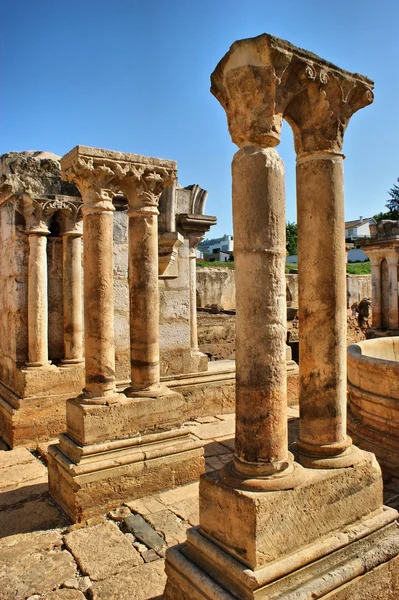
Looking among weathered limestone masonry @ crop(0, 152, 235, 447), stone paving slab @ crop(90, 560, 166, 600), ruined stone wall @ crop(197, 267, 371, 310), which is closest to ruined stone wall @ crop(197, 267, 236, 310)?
ruined stone wall @ crop(197, 267, 371, 310)

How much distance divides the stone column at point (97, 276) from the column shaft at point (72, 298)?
2.25 m

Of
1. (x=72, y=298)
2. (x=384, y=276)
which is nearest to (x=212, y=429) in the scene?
(x=72, y=298)

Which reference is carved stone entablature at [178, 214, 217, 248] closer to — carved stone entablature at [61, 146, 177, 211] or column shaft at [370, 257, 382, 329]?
carved stone entablature at [61, 146, 177, 211]

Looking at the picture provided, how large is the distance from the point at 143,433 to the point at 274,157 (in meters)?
3.10

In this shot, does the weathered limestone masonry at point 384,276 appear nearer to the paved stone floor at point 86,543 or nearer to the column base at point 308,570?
the paved stone floor at point 86,543

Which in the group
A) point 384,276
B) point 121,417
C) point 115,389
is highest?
point 384,276

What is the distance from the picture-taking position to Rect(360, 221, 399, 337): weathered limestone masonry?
14.8 metres

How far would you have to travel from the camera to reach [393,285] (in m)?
15.0

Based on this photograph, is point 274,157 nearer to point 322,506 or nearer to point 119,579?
point 322,506

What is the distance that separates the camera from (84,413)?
460cm

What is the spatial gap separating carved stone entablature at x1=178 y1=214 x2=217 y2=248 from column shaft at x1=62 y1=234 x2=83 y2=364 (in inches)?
64.2

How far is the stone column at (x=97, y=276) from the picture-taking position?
4867 millimetres

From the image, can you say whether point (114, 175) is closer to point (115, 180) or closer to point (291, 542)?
point (115, 180)

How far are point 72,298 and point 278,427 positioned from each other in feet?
15.9
